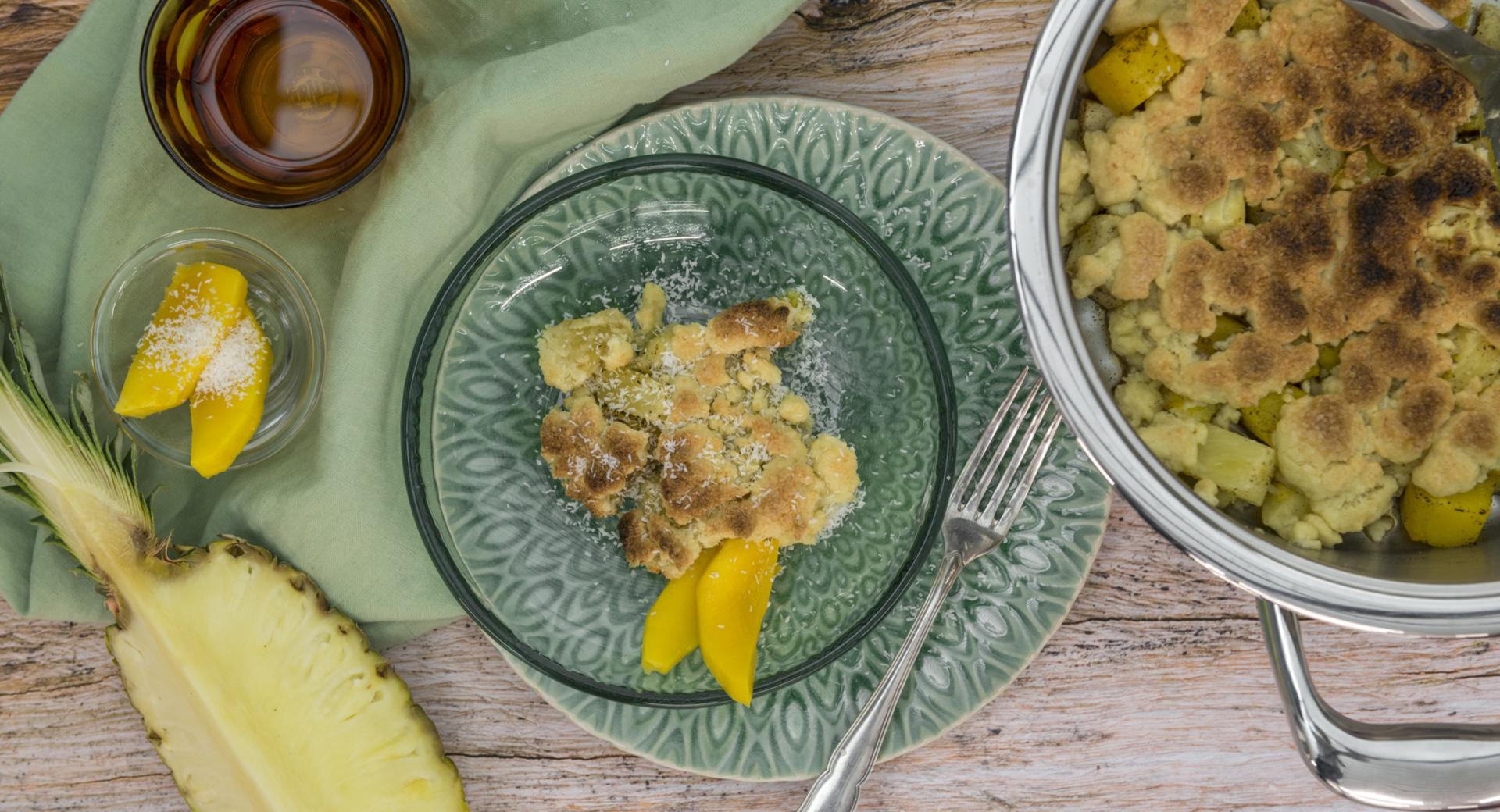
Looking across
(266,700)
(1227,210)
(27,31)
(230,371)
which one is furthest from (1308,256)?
(27,31)

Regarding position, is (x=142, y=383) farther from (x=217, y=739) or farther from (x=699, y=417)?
(x=699, y=417)

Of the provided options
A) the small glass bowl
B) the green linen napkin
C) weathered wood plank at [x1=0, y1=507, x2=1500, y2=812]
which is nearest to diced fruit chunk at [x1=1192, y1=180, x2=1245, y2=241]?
weathered wood plank at [x1=0, y1=507, x2=1500, y2=812]

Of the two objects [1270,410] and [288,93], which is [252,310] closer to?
[288,93]

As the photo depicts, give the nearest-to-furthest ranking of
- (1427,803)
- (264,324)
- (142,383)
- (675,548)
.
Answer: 1. (1427,803)
2. (675,548)
3. (142,383)
4. (264,324)

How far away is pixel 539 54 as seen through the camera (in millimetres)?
1353

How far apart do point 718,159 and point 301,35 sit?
0.66 m

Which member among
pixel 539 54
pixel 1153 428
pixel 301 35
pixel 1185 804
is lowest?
pixel 1185 804

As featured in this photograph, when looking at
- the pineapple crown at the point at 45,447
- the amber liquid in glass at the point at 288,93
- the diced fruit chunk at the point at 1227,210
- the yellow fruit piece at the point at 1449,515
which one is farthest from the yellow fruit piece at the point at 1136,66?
the pineapple crown at the point at 45,447

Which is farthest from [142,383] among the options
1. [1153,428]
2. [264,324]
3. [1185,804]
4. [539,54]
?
[1185,804]

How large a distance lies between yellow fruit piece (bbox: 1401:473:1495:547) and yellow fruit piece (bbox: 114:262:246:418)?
5.07 feet

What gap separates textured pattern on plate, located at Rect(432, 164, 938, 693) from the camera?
1.33m

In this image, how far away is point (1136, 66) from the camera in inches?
43.6

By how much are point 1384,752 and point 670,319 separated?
3.34ft

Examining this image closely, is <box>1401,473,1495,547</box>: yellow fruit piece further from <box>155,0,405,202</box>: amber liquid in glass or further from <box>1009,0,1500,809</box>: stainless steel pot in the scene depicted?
<box>155,0,405,202</box>: amber liquid in glass
